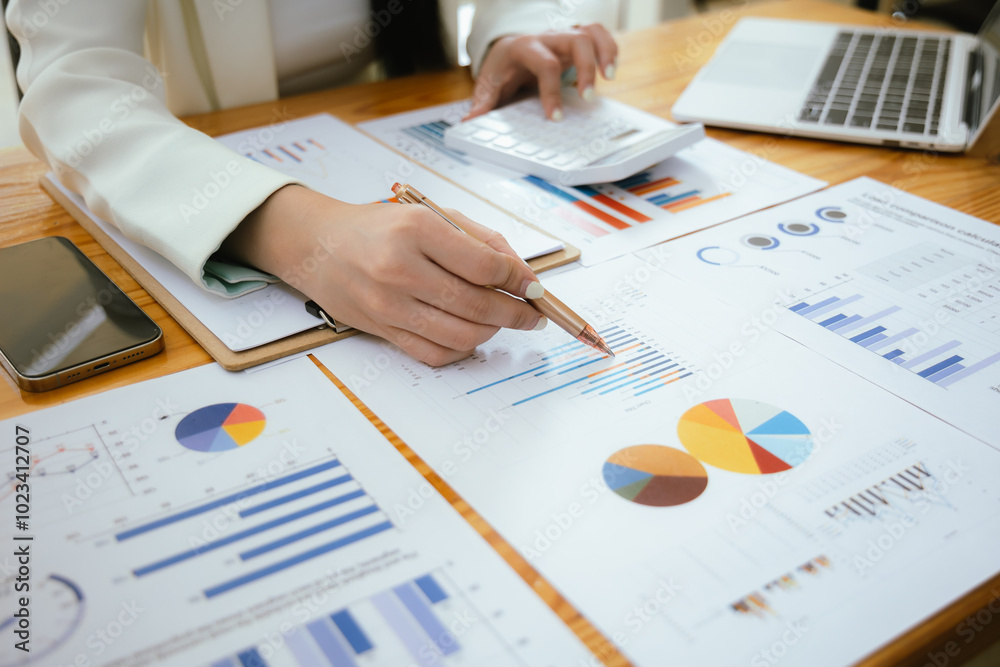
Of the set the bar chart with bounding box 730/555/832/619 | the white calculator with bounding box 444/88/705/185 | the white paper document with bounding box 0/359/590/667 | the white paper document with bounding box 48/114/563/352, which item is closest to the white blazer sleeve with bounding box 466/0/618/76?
the white calculator with bounding box 444/88/705/185

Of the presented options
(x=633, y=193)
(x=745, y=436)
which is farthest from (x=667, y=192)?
(x=745, y=436)

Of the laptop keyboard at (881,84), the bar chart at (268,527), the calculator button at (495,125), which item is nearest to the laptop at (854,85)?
the laptop keyboard at (881,84)

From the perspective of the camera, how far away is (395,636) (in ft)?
1.35

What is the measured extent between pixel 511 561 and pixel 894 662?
210 millimetres

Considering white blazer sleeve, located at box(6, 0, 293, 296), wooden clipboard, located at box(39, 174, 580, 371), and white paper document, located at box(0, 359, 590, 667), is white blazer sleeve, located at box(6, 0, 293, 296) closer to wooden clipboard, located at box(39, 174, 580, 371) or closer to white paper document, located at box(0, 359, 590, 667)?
wooden clipboard, located at box(39, 174, 580, 371)

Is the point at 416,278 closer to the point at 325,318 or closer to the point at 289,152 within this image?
the point at 325,318

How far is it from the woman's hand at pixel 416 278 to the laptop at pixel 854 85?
571mm

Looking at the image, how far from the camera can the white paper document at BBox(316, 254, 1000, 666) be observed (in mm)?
425

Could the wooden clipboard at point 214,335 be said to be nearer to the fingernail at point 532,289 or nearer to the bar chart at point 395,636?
the fingernail at point 532,289

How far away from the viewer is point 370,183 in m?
0.88

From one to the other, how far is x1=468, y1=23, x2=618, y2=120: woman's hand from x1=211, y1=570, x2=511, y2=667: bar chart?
2.44ft

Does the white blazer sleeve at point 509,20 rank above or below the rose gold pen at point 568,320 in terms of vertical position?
above

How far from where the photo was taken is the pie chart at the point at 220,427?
0.54m

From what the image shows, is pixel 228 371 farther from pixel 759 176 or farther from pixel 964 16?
pixel 964 16
